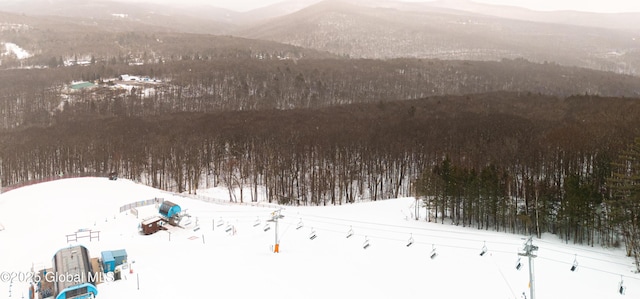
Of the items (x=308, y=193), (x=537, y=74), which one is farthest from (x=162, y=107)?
(x=537, y=74)

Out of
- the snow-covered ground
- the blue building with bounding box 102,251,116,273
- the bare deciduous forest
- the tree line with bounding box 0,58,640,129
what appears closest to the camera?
the snow-covered ground

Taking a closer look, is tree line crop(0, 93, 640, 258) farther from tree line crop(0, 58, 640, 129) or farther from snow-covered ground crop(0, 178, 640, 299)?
tree line crop(0, 58, 640, 129)

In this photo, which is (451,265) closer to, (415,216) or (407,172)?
(415,216)

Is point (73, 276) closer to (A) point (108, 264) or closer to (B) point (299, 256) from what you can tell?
(A) point (108, 264)

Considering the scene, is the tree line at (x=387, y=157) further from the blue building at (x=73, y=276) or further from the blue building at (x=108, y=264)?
the blue building at (x=73, y=276)

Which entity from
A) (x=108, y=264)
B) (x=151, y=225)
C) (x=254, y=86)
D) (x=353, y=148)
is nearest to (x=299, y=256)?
(x=108, y=264)

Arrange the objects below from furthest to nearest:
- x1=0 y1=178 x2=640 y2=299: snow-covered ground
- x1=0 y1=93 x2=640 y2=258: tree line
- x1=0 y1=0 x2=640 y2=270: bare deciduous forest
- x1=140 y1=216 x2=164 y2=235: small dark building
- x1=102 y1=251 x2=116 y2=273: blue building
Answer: x1=0 y1=93 x2=640 y2=258: tree line → x1=0 y1=0 x2=640 y2=270: bare deciduous forest → x1=140 y1=216 x2=164 y2=235: small dark building → x1=102 y1=251 x2=116 y2=273: blue building → x1=0 y1=178 x2=640 y2=299: snow-covered ground

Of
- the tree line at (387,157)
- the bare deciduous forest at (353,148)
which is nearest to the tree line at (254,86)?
the bare deciduous forest at (353,148)

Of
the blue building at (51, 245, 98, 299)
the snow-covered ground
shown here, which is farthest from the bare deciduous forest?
the blue building at (51, 245, 98, 299)
